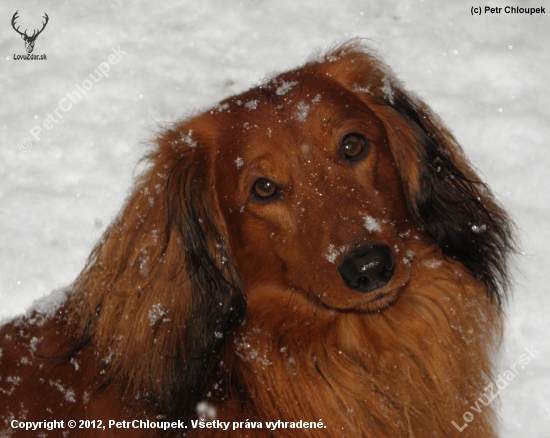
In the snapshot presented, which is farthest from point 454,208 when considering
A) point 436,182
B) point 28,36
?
point 28,36

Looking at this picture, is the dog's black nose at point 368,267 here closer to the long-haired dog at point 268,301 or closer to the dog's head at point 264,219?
the dog's head at point 264,219

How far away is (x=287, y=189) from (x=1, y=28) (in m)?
4.19

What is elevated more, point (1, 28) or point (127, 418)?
point (1, 28)

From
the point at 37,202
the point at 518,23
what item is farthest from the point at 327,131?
the point at 518,23

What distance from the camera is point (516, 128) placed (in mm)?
4656

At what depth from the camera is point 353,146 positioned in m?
2.85

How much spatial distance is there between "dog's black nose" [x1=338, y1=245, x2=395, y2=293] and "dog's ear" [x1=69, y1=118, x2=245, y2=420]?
596mm

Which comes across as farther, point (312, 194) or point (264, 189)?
point (264, 189)

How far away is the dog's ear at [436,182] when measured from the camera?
3031mm

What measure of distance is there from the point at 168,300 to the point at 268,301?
0.44 metres

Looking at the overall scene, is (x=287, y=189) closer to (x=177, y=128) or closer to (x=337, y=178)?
(x=337, y=178)

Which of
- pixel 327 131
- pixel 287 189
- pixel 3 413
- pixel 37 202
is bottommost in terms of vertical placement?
pixel 37 202

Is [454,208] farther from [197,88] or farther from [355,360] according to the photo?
[197,88]

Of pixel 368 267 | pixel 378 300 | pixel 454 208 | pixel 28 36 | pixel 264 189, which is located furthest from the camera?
pixel 28 36
